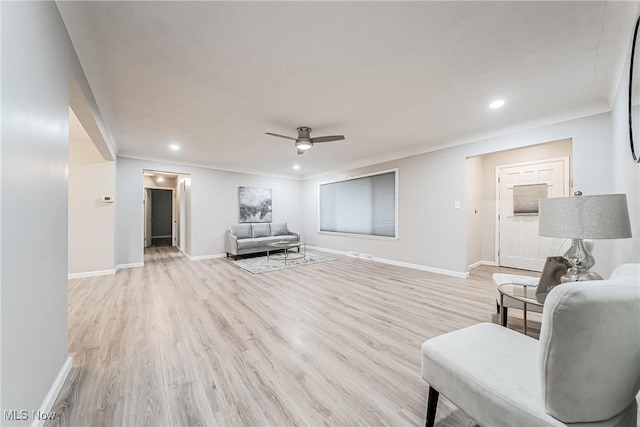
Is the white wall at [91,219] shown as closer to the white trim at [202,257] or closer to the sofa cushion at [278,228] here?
the white trim at [202,257]

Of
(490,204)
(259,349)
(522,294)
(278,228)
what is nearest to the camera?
(522,294)

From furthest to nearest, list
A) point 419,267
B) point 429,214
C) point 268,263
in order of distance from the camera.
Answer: point 268,263 → point 419,267 → point 429,214

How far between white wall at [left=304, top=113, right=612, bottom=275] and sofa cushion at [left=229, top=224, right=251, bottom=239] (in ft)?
9.76

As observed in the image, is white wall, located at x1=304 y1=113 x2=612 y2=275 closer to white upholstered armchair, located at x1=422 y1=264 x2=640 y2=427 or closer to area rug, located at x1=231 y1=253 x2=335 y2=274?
area rug, located at x1=231 y1=253 x2=335 y2=274

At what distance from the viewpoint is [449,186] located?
4480 millimetres

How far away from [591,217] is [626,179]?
1.26 m

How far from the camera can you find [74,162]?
4.31m

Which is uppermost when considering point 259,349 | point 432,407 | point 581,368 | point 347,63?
point 347,63

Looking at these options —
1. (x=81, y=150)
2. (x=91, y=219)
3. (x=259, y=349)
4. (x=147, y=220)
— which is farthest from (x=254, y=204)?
(x=259, y=349)

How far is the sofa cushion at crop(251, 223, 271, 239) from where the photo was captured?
679 cm

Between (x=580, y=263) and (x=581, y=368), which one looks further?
(x=580, y=263)

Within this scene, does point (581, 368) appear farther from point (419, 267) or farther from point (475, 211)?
point (475, 211)

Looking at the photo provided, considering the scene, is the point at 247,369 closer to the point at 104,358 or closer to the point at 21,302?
the point at 104,358

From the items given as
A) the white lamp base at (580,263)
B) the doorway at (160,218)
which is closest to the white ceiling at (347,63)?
the white lamp base at (580,263)
